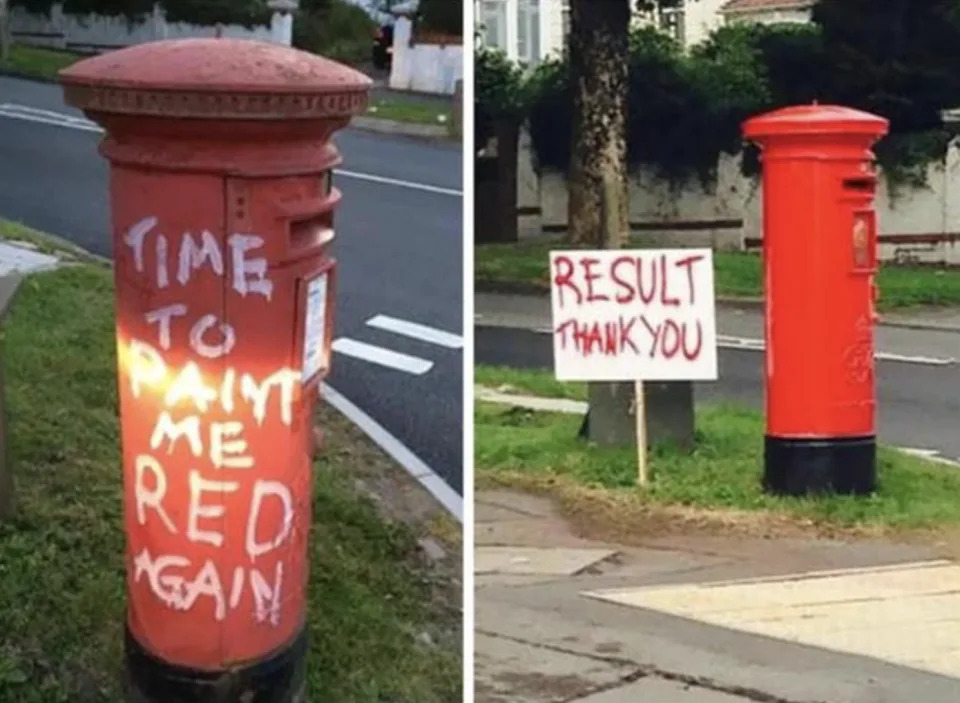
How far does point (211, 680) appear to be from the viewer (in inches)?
103

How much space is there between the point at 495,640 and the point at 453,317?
537 mm

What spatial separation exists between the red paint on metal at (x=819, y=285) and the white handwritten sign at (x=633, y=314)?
0.29m

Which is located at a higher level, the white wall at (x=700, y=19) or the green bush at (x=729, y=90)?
the white wall at (x=700, y=19)

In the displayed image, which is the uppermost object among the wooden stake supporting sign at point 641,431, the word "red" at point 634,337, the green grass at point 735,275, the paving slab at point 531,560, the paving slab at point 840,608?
the green grass at point 735,275

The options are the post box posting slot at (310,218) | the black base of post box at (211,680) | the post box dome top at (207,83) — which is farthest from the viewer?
the black base of post box at (211,680)

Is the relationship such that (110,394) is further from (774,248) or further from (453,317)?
(774,248)

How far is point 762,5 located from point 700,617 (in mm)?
1027

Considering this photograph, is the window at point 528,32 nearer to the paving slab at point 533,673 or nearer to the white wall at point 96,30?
the white wall at point 96,30

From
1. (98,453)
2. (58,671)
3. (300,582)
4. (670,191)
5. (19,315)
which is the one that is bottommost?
(58,671)

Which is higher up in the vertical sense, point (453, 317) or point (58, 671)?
point (453, 317)

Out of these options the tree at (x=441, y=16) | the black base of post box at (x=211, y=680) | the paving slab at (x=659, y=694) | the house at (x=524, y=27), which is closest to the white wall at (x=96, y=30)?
the tree at (x=441, y=16)

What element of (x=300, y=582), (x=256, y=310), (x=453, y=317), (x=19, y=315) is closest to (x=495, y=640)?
(x=300, y=582)

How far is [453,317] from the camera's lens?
273 cm

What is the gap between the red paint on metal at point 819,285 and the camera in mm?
2986
